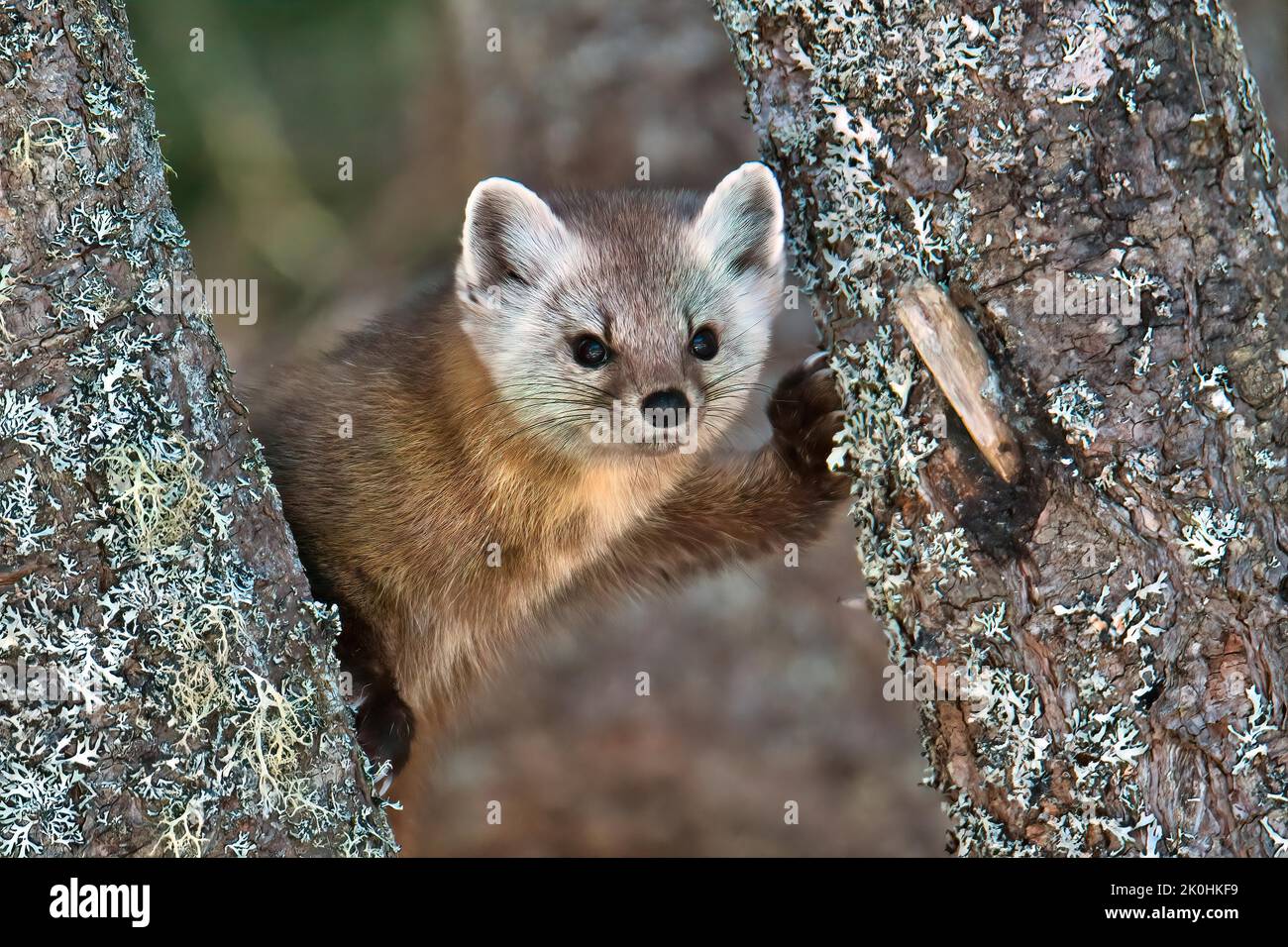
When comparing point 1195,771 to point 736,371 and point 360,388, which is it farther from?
point 360,388

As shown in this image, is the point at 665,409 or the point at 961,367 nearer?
the point at 961,367

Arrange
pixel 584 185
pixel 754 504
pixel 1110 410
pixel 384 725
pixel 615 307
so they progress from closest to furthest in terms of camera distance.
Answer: pixel 1110 410, pixel 384 725, pixel 615 307, pixel 754 504, pixel 584 185

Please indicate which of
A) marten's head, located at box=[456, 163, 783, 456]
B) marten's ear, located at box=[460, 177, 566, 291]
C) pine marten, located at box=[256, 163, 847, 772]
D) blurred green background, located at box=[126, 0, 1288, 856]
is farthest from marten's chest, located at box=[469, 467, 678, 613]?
blurred green background, located at box=[126, 0, 1288, 856]

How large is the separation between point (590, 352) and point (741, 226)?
63 cm

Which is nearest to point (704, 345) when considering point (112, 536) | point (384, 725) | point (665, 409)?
point (665, 409)

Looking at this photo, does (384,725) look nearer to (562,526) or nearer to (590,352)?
(562,526)

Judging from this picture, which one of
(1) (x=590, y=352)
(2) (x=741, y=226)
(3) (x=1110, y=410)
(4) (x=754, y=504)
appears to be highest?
(2) (x=741, y=226)

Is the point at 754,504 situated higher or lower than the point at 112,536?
higher

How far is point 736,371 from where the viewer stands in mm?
4152

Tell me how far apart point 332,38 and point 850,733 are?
541 cm

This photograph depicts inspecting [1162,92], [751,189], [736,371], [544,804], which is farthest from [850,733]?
[1162,92]

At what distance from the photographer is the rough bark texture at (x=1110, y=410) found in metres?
2.78

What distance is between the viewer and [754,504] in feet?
14.7

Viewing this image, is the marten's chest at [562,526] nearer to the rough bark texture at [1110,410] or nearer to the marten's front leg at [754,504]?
the marten's front leg at [754,504]
